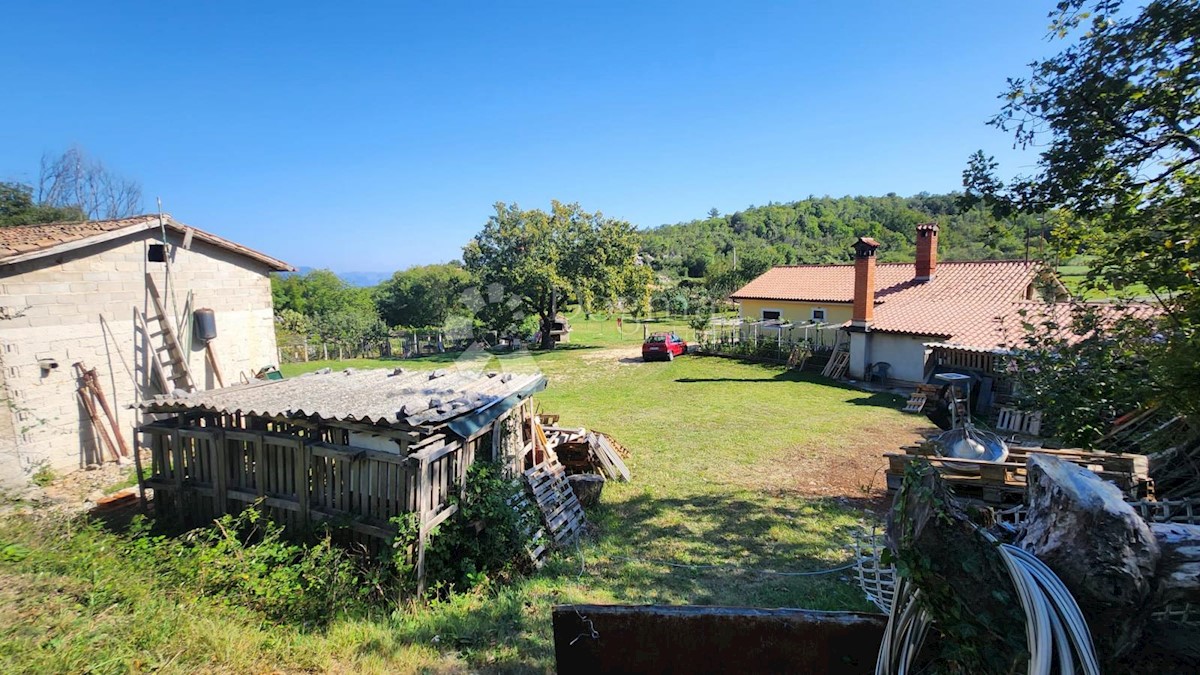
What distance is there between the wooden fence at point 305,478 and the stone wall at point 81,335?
3.11m

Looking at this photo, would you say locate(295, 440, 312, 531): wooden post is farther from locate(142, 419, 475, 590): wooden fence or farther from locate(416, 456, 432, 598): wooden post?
locate(416, 456, 432, 598): wooden post

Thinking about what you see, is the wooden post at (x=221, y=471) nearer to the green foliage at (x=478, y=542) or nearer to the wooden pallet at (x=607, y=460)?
the green foliage at (x=478, y=542)

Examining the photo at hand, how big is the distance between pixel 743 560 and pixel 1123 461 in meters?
4.25

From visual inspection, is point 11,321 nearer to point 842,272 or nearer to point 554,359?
point 554,359

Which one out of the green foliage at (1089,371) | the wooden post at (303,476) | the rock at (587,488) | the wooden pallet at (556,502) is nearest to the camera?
the green foliage at (1089,371)

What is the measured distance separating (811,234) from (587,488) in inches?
2714

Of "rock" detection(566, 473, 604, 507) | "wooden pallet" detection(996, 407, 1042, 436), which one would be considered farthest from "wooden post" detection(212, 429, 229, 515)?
"wooden pallet" detection(996, 407, 1042, 436)

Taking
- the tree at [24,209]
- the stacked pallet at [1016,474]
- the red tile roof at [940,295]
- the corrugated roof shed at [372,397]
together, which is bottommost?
the stacked pallet at [1016,474]

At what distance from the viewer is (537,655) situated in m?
4.18

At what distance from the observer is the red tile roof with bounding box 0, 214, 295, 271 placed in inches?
360

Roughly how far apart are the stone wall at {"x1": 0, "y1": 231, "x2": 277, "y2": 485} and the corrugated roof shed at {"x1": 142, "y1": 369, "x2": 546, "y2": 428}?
10.8 ft

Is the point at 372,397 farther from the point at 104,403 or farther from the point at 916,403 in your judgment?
the point at 916,403

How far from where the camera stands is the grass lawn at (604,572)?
341 centimetres

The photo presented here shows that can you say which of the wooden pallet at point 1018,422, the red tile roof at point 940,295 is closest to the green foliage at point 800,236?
the red tile roof at point 940,295
